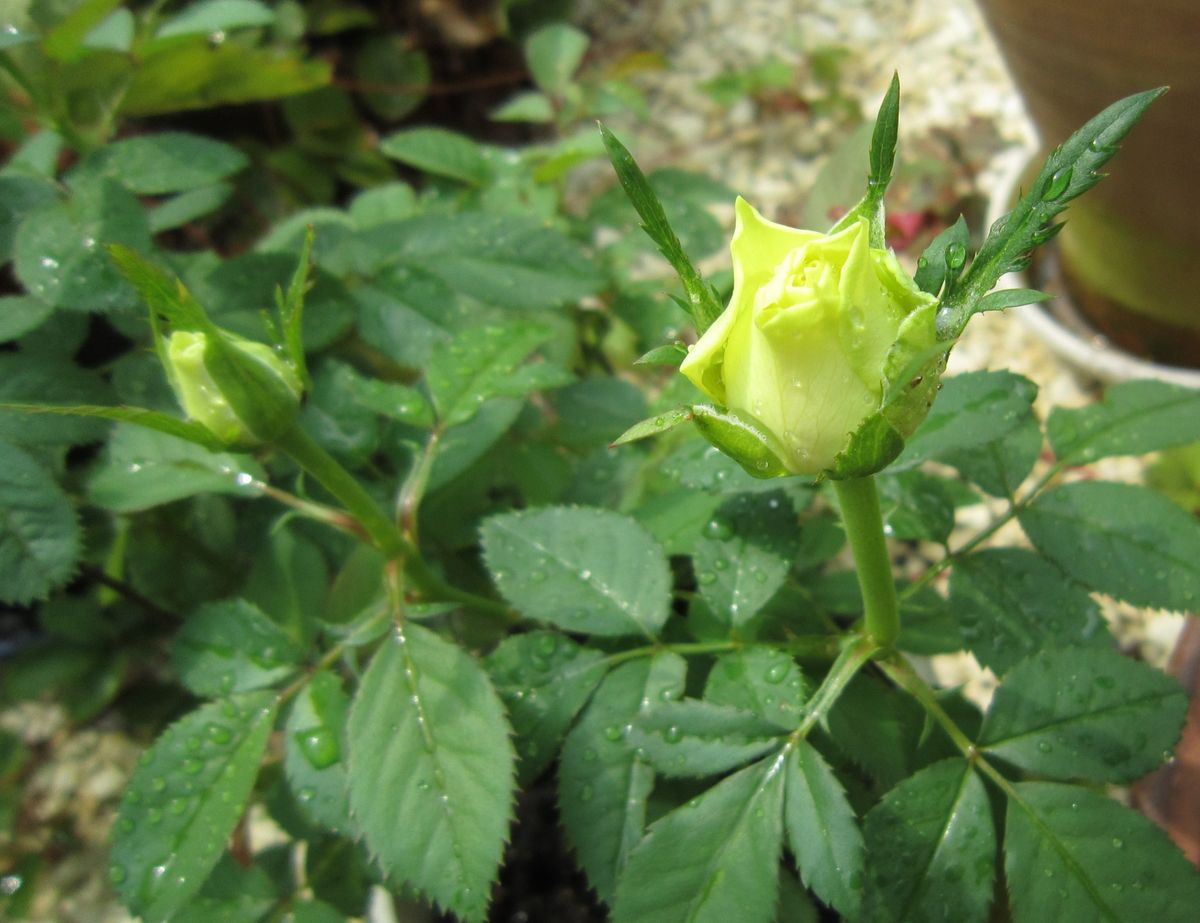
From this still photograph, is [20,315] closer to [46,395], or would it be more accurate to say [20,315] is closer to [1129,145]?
[46,395]

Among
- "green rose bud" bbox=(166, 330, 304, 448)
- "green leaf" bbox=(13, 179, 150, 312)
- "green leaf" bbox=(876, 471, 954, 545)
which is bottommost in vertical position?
"green leaf" bbox=(876, 471, 954, 545)

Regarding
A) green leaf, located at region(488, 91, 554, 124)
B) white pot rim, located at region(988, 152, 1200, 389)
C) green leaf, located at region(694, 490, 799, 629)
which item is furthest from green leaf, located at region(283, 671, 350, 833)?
white pot rim, located at region(988, 152, 1200, 389)

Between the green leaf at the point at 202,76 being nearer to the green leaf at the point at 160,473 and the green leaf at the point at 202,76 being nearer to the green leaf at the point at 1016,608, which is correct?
the green leaf at the point at 160,473

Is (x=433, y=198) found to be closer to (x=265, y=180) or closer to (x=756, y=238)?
(x=265, y=180)

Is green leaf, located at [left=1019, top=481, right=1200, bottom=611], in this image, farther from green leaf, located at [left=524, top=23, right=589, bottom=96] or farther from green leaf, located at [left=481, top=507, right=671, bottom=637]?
green leaf, located at [left=524, top=23, right=589, bottom=96]

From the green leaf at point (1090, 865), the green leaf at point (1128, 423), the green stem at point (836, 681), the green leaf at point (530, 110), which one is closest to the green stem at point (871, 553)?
the green stem at point (836, 681)
